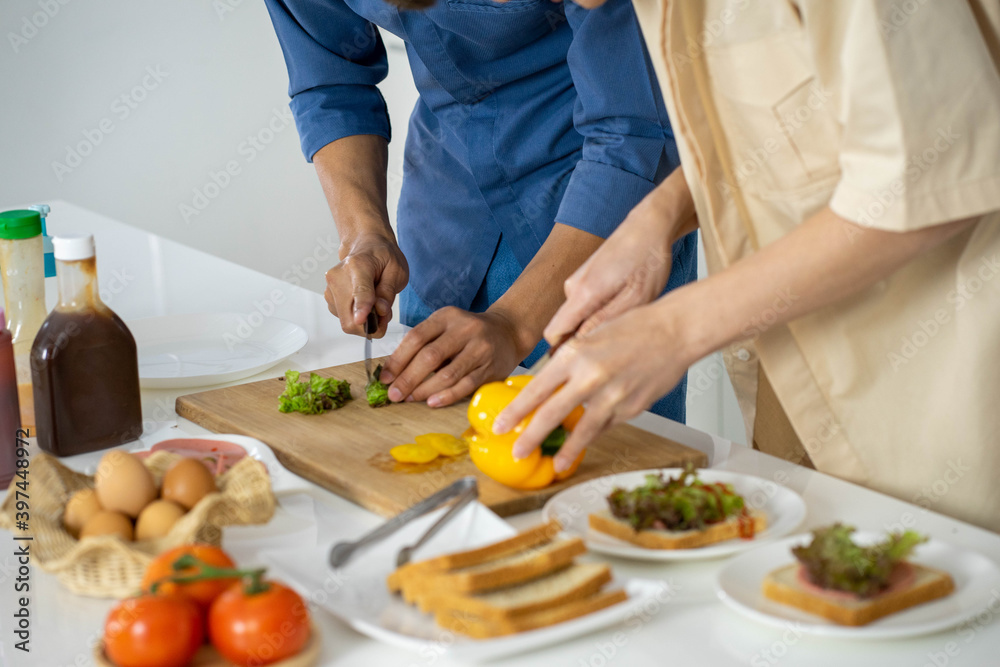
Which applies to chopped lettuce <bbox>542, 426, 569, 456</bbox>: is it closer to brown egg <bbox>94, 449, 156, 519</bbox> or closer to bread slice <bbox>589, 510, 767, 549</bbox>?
bread slice <bbox>589, 510, 767, 549</bbox>

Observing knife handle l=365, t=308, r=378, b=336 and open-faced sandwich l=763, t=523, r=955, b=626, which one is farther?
knife handle l=365, t=308, r=378, b=336

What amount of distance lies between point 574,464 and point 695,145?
0.42 meters

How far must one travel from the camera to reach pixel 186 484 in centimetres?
97

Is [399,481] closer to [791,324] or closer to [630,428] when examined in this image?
[630,428]

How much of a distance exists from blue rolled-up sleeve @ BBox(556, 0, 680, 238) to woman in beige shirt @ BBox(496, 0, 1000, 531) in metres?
0.26

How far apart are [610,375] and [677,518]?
0.16 meters

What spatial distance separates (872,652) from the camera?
0.83 meters

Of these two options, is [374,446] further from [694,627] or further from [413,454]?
[694,627]

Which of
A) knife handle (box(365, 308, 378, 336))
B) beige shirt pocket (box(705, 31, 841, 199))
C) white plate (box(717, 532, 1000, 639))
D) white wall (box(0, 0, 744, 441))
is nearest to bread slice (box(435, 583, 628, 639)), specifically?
white plate (box(717, 532, 1000, 639))

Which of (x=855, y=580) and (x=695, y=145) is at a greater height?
(x=695, y=145)

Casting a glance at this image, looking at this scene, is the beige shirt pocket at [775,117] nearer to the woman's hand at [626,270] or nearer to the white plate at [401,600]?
the woman's hand at [626,270]

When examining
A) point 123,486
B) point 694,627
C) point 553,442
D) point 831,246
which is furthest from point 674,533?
point 123,486

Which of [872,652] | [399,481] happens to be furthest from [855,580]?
[399,481]

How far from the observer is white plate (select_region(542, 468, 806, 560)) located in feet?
3.17
